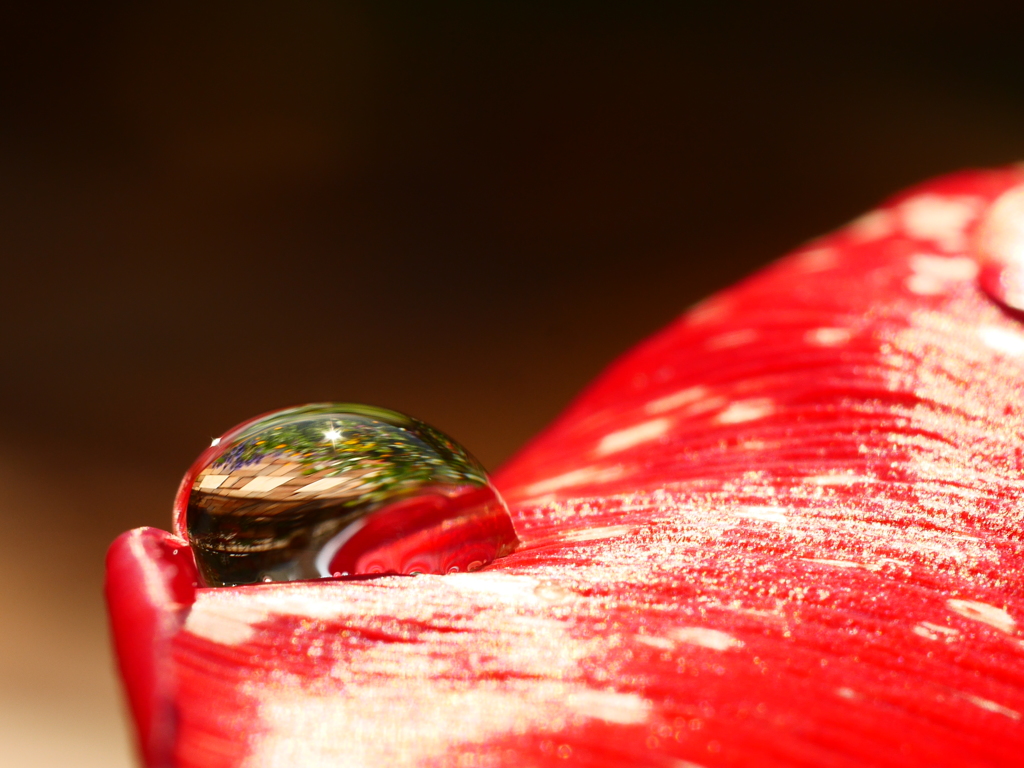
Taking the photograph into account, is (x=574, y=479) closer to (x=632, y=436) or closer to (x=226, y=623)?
(x=632, y=436)

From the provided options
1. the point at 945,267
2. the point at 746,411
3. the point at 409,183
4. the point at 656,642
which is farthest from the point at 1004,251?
the point at 409,183

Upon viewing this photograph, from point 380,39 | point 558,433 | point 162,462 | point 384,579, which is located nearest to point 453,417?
point 162,462

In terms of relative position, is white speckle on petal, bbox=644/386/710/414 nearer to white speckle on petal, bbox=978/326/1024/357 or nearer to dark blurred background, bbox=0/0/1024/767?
white speckle on petal, bbox=978/326/1024/357

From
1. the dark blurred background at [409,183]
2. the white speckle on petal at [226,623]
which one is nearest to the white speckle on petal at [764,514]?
the white speckle on petal at [226,623]

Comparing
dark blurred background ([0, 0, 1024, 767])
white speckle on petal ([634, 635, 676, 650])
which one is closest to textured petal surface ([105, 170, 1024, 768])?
white speckle on petal ([634, 635, 676, 650])

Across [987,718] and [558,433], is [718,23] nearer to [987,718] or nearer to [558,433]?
[558,433]

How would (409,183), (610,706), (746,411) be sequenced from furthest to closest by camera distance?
(409,183), (746,411), (610,706)
